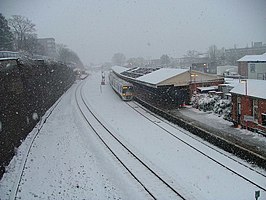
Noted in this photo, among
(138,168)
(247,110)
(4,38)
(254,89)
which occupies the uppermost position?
(4,38)

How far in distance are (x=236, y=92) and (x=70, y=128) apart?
1229 centimetres

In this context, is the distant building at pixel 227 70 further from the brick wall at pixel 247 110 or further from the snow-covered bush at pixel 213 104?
the brick wall at pixel 247 110

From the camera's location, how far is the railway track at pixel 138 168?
10828 mm

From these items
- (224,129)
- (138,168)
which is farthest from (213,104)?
(138,168)

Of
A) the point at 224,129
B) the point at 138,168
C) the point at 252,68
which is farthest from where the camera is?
the point at 252,68

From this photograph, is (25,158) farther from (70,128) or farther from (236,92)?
(236,92)

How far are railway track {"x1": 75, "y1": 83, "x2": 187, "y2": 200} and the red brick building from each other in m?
7.19

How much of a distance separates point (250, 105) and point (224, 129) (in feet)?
7.02

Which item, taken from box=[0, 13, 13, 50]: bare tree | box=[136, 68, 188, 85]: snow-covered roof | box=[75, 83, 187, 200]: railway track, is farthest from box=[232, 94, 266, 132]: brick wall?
box=[0, 13, 13, 50]: bare tree

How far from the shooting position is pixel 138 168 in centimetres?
1328

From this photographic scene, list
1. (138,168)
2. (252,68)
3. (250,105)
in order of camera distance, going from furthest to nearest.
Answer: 1. (252,68)
2. (250,105)
3. (138,168)

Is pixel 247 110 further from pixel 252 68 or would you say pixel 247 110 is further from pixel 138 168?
pixel 252 68

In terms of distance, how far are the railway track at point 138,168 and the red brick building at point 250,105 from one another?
23.6 feet

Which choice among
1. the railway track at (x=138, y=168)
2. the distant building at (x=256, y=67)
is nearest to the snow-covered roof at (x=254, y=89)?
the railway track at (x=138, y=168)
